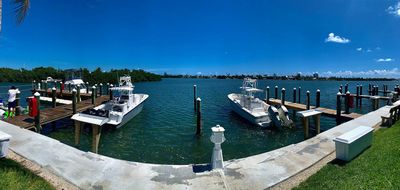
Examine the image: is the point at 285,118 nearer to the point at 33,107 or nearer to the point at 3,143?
the point at 3,143

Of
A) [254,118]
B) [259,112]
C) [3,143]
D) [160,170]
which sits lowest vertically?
[254,118]

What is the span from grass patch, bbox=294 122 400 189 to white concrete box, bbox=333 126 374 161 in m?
0.18

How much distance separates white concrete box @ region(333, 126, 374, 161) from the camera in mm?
6410

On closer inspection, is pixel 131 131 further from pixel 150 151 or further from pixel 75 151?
pixel 75 151

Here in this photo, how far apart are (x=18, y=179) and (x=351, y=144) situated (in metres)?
8.37

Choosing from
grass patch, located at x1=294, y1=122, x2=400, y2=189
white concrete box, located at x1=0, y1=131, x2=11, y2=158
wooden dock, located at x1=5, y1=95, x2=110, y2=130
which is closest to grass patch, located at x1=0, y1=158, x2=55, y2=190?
white concrete box, located at x1=0, y1=131, x2=11, y2=158

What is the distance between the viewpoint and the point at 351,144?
21.3 feet

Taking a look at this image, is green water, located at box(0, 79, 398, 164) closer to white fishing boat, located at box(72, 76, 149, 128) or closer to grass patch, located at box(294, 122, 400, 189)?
white fishing boat, located at box(72, 76, 149, 128)

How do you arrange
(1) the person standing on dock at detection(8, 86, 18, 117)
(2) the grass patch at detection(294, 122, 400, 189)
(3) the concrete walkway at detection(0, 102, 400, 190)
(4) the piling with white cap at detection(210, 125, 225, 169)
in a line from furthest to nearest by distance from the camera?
(1) the person standing on dock at detection(8, 86, 18, 117) < (4) the piling with white cap at detection(210, 125, 225, 169) < (3) the concrete walkway at detection(0, 102, 400, 190) < (2) the grass patch at detection(294, 122, 400, 189)

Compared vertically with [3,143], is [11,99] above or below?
above

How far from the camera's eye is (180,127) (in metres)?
17.0

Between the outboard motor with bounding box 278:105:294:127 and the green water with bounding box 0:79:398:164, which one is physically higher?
the outboard motor with bounding box 278:105:294:127

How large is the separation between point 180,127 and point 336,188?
12971 mm

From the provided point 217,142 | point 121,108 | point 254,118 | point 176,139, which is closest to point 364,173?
point 217,142
